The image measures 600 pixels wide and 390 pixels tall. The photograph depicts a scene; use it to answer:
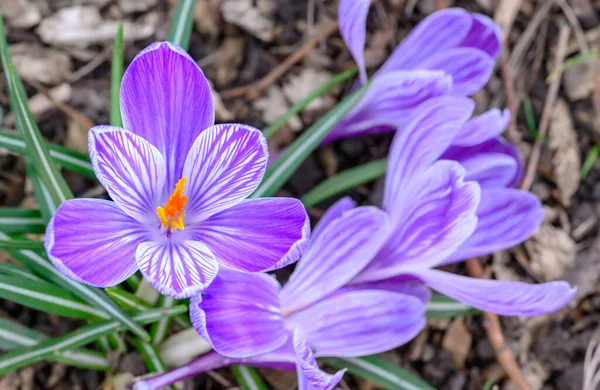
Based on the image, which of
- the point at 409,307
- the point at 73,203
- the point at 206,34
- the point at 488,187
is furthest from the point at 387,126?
the point at 73,203

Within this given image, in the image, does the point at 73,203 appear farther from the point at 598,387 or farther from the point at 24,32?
the point at 598,387

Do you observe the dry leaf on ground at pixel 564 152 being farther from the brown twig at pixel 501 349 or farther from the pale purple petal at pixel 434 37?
the pale purple petal at pixel 434 37

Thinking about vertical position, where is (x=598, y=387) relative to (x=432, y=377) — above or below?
below

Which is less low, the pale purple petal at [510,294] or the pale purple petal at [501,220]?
the pale purple petal at [501,220]

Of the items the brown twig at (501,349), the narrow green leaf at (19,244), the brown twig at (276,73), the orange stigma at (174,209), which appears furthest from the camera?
the brown twig at (276,73)

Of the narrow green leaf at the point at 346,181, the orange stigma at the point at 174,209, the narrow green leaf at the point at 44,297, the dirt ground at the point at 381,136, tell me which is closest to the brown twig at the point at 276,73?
the dirt ground at the point at 381,136

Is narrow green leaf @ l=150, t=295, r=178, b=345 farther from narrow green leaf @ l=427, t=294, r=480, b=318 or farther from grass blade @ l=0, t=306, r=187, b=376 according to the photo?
narrow green leaf @ l=427, t=294, r=480, b=318

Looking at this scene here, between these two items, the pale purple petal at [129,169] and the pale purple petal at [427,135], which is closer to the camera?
the pale purple petal at [129,169]

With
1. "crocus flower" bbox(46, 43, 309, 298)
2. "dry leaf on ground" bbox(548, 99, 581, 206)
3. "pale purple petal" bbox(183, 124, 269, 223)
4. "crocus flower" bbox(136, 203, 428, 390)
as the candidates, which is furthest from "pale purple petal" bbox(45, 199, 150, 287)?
"dry leaf on ground" bbox(548, 99, 581, 206)
